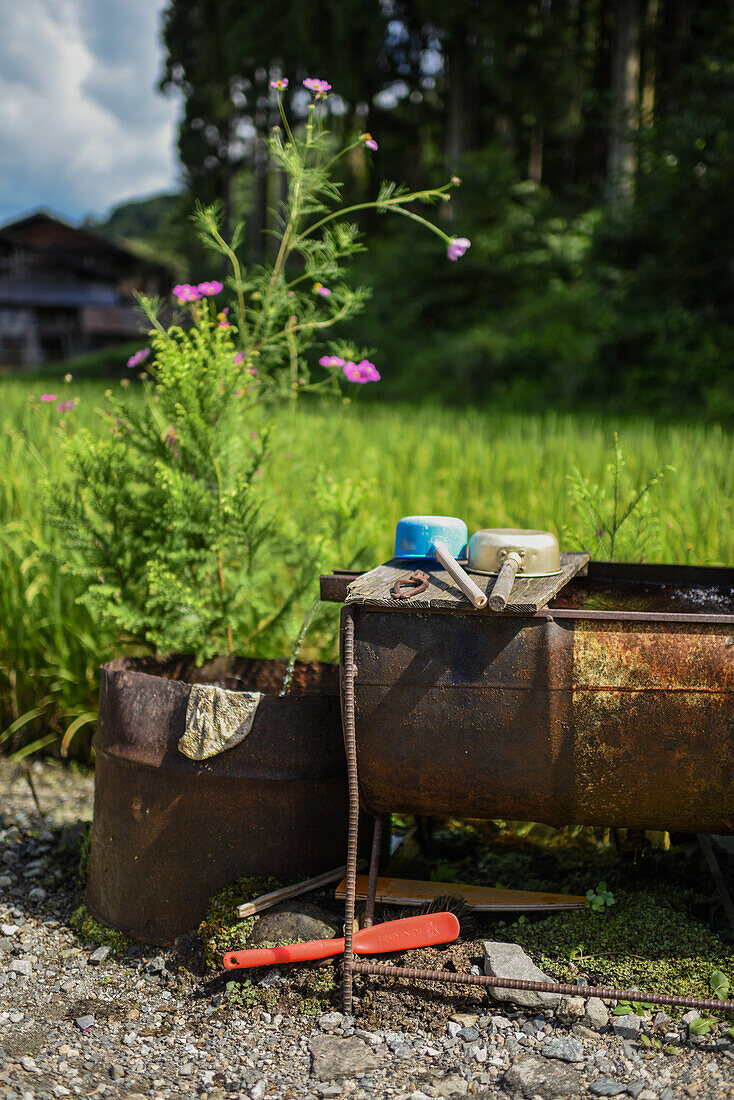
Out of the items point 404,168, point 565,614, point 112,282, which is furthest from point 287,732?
point 112,282

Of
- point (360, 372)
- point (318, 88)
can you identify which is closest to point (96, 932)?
point (360, 372)

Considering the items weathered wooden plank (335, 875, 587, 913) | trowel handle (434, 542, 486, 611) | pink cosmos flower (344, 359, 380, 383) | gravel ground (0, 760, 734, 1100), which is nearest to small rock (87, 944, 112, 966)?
gravel ground (0, 760, 734, 1100)

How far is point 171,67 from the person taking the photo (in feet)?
77.7

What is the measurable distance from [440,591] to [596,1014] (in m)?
0.94

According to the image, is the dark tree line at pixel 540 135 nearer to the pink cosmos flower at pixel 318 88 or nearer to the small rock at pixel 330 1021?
the pink cosmos flower at pixel 318 88

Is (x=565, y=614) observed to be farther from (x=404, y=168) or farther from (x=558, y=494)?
(x=404, y=168)

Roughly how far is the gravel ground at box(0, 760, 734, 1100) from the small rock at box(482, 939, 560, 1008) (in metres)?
0.03

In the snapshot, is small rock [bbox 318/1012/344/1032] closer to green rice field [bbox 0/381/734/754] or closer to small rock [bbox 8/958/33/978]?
small rock [bbox 8/958/33/978]

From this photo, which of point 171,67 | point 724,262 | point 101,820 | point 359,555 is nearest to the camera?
point 101,820

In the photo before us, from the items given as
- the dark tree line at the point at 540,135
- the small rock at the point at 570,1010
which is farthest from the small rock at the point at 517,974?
the dark tree line at the point at 540,135

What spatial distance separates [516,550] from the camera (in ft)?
6.70

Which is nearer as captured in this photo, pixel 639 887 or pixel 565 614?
pixel 565 614

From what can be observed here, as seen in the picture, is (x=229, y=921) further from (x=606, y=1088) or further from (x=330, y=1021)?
(x=606, y=1088)

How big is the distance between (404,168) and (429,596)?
21.1m
